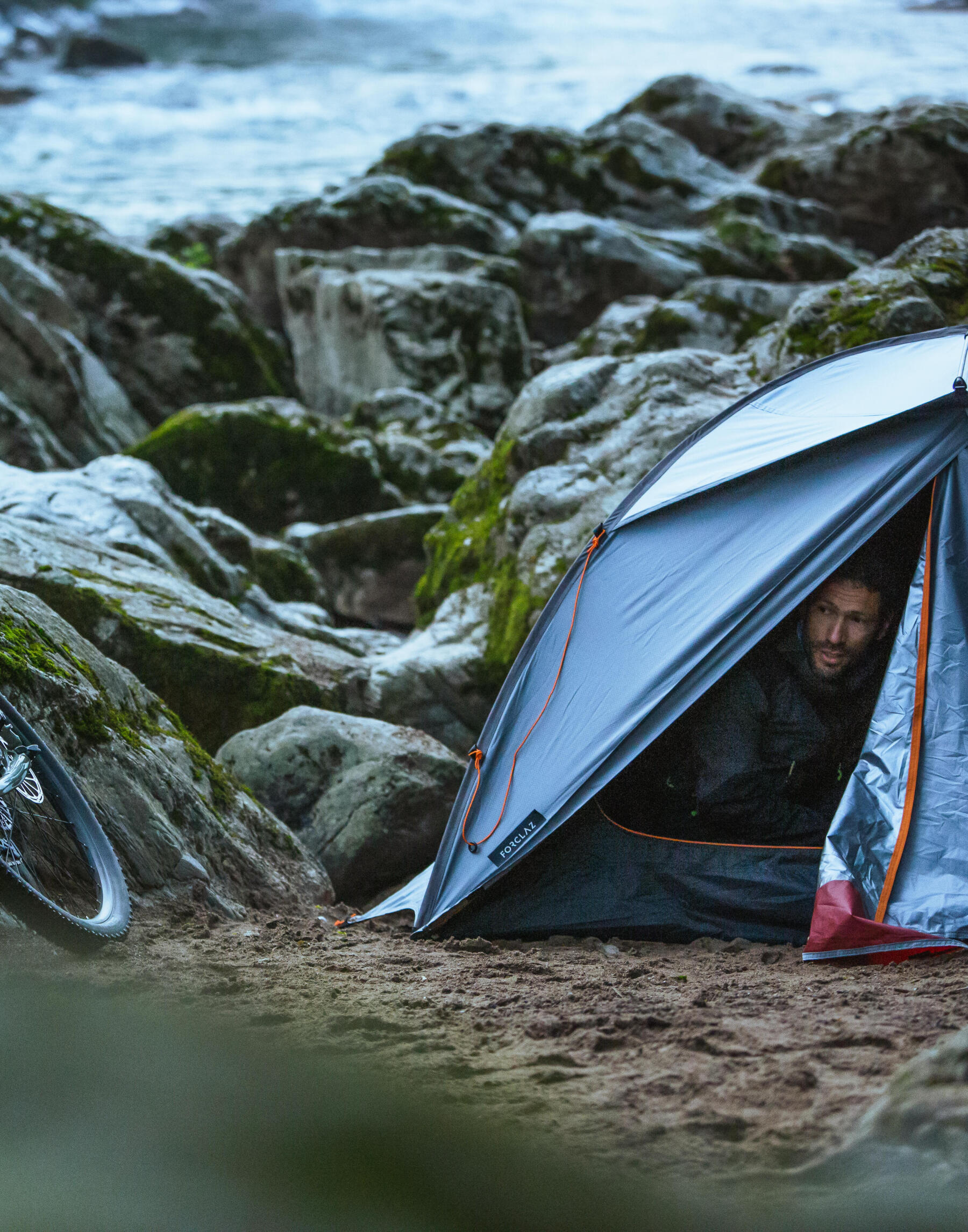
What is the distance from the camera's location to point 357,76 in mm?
50375

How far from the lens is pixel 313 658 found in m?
7.67

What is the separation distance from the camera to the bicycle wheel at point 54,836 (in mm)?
3656

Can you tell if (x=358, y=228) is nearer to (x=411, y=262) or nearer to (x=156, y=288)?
(x=411, y=262)

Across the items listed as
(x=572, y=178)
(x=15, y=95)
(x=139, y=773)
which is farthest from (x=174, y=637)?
(x=15, y=95)

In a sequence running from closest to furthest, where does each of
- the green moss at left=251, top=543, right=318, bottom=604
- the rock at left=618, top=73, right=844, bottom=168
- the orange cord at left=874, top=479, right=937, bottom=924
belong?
1. the orange cord at left=874, top=479, right=937, bottom=924
2. the green moss at left=251, top=543, right=318, bottom=604
3. the rock at left=618, top=73, right=844, bottom=168

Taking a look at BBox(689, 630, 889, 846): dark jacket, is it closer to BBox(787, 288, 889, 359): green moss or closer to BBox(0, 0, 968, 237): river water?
BBox(787, 288, 889, 359): green moss

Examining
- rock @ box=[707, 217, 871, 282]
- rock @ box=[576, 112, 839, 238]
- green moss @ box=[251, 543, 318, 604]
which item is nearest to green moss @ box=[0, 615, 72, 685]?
green moss @ box=[251, 543, 318, 604]

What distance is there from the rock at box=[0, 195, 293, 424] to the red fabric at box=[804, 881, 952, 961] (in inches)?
511

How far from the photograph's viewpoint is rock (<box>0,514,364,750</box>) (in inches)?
253

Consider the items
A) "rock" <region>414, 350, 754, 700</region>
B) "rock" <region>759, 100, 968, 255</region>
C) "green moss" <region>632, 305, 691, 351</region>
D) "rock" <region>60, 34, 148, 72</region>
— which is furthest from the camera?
"rock" <region>60, 34, 148, 72</region>

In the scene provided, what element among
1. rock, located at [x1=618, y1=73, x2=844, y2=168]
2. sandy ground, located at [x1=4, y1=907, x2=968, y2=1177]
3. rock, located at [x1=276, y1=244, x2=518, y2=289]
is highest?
rock, located at [x1=618, y1=73, x2=844, y2=168]

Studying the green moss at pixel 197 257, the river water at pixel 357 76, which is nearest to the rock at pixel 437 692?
the green moss at pixel 197 257

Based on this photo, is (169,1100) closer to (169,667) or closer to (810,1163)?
(810,1163)

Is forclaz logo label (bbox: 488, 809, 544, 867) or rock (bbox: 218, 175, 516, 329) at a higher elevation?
rock (bbox: 218, 175, 516, 329)
